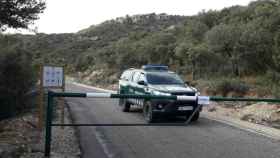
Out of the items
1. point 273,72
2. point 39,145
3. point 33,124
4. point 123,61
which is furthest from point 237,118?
point 123,61

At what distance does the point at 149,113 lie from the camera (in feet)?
49.2

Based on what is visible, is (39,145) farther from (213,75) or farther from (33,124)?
(213,75)

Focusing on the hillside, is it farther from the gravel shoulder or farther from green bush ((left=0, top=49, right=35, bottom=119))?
the gravel shoulder

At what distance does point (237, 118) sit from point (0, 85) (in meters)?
8.66

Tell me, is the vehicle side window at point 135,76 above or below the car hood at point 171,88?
above

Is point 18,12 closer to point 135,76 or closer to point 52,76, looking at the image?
point 52,76

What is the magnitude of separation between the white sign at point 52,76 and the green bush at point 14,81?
114 inches

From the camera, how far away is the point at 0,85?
13.8 m

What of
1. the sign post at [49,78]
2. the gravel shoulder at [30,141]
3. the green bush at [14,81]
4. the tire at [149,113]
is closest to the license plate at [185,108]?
the tire at [149,113]

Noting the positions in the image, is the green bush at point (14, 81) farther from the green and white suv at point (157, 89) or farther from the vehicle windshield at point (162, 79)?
the vehicle windshield at point (162, 79)

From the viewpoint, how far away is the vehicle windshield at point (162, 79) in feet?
54.0

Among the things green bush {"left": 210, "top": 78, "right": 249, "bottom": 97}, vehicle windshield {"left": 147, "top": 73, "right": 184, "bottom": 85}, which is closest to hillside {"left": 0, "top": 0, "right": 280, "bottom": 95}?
green bush {"left": 210, "top": 78, "right": 249, "bottom": 97}

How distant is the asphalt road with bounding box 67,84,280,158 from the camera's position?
9.34m

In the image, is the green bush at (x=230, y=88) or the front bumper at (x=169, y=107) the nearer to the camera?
the front bumper at (x=169, y=107)
